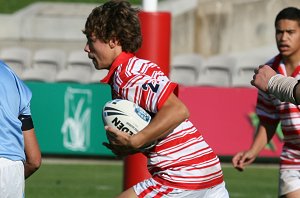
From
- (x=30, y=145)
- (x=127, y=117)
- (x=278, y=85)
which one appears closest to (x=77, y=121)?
(x=30, y=145)

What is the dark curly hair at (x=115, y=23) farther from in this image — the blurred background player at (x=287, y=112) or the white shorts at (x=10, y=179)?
the blurred background player at (x=287, y=112)

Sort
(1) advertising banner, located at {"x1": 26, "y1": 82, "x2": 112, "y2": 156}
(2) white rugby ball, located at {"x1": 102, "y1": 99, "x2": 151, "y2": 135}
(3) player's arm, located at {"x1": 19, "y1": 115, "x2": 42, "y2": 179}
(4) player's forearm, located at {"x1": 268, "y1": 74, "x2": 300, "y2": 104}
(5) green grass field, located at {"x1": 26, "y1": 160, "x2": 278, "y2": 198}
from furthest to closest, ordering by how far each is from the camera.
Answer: (1) advertising banner, located at {"x1": 26, "y1": 82, "x2": 112, "y2": 156}, (5) green grass field, located at {"x1": 26, "y1": 160, "x2": 278, "y2": 198}, (3) player's arm, located at {"x1": 19, "y1": 115, "x2": 42, "y2": 179}, (2) white rugby ball, located at {"x1": 102, "y1": 99, "x2": 151, "y2": 135}, (4) player's forearm, located at {"x1": 268, "y1": 74, "x2": 300, "y2": 104}

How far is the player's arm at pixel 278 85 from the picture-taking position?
5.58 metres

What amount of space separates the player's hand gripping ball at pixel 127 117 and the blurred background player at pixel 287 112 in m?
2.10

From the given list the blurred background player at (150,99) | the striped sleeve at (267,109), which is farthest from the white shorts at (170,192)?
the striped sleeve at (267,109)

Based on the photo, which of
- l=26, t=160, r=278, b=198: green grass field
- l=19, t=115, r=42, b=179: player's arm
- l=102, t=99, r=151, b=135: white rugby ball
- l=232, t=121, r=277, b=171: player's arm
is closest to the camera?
l=102, t=99, r=151, b=135: white rugby ball

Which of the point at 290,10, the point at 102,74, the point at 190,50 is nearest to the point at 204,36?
the point at 190,50

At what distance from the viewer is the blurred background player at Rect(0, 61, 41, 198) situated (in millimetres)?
5883

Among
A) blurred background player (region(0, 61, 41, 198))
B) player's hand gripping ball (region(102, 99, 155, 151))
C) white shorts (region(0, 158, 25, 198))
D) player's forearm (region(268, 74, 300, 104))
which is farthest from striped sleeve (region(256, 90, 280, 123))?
white shorts (region(0, 158, 25, 198))

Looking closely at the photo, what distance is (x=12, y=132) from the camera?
19.6 feet

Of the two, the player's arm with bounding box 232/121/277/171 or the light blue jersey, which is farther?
the player's arm with bounding box 232/121/277/171

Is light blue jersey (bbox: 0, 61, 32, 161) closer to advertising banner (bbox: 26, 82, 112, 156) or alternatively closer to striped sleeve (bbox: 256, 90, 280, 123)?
striped sleeve (bbox: 256, 90, 280, 123)

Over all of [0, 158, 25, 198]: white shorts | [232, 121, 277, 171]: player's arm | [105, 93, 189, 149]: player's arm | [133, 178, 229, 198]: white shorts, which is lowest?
[232, 121, 277, 171]: player's arm

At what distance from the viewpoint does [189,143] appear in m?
6.23
